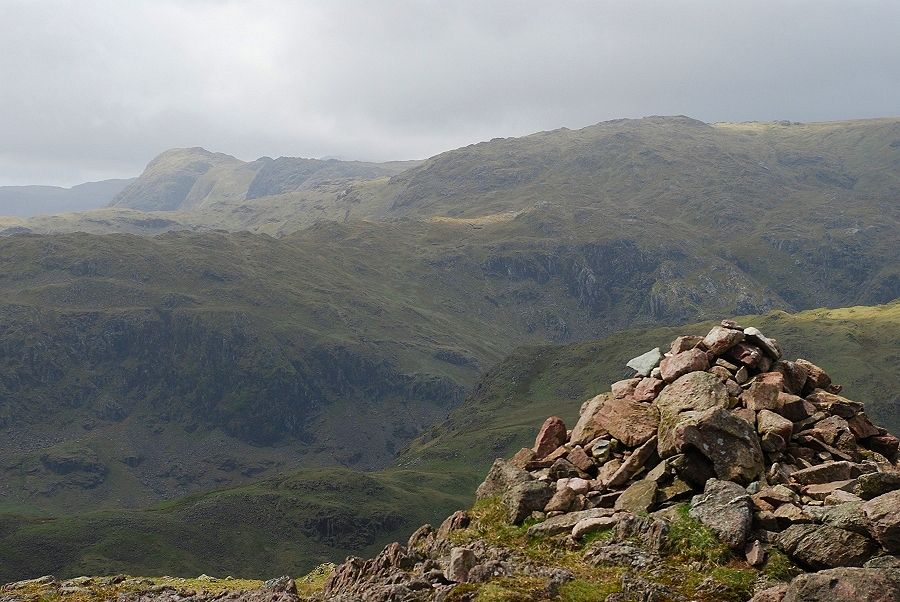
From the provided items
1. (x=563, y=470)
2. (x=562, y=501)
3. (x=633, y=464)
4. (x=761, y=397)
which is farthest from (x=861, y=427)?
(x=562, y=501)

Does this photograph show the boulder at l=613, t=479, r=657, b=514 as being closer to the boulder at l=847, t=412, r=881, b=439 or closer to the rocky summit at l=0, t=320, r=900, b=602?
→ the rocky summit at l=0, t=320, r=900, b=602

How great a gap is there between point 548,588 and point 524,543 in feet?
21.3

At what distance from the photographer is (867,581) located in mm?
23797

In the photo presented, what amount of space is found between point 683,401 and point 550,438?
9125mm

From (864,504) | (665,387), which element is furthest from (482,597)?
(665,387)

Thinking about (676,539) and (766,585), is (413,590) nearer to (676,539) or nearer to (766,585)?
(676,539)

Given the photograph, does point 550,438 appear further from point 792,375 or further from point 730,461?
point 792,375

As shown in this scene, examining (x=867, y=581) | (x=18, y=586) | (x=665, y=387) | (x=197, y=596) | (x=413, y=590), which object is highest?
(x=665, y=387)

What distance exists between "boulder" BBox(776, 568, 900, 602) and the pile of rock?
260cm

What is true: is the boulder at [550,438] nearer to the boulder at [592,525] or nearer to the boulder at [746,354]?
the boulder at [746,354]

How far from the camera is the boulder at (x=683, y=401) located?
3522 centimetres

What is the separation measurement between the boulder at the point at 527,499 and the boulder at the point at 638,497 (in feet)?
11.3

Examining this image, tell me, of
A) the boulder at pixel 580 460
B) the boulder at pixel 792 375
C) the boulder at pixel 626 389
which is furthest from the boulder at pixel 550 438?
the boulder at pixel 792 375

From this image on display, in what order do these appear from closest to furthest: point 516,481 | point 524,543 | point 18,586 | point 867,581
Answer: point 867,581 < point 524,543 < point 516,481 < point 18,586
